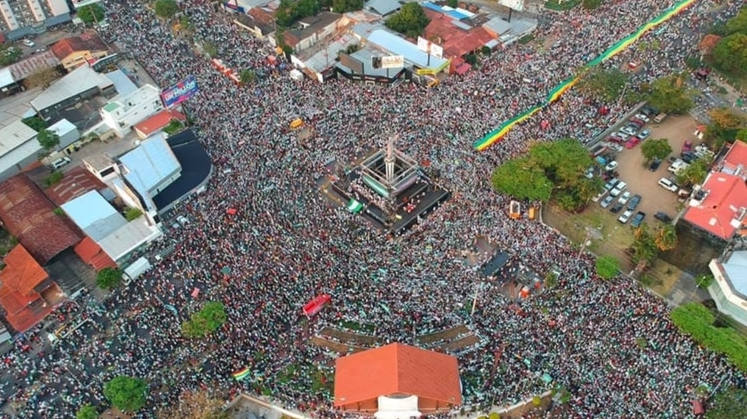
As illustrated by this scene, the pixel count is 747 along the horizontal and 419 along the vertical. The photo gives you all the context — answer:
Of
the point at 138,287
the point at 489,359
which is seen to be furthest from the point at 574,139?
the point at 138,287

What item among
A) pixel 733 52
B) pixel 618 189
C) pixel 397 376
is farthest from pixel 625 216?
pixel 733 52

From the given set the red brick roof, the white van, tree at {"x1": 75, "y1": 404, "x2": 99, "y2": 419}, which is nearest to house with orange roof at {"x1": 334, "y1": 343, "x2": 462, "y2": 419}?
tree at {"x1": 75, "y1": 404, "x2": 99, "y2": 419}

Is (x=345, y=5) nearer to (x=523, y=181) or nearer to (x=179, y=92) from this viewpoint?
(x=179, y=92)

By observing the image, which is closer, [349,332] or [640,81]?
[349,332]

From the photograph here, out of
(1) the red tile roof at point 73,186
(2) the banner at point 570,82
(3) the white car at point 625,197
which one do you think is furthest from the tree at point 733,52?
(1) the red tile roof at point 73,186

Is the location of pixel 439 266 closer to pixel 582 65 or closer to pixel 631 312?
pixel 631 312

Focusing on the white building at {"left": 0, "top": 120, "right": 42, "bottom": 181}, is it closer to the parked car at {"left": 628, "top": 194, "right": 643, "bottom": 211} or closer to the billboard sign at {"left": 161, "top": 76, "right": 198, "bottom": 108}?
the billboard sign at {"left": 161, "top": 76, "right": 198, "bottom": 108}
